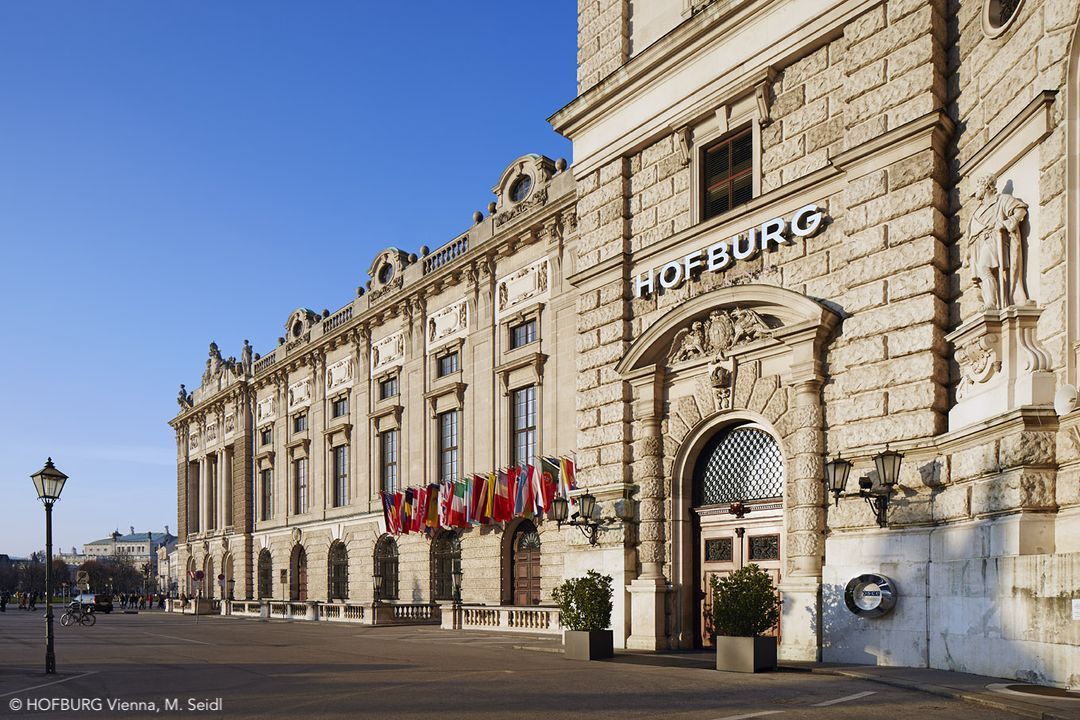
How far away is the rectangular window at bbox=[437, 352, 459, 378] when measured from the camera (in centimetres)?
4066

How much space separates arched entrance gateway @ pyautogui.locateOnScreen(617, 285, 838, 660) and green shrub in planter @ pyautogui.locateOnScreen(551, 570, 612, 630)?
5.91ft

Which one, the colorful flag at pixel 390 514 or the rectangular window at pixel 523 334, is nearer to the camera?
the rectangular window at pixel 523 334

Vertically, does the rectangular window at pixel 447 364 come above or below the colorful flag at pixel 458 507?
above

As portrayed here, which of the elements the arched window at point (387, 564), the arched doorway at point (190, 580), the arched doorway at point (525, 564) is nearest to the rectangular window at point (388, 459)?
the arched window at point (387, 564)

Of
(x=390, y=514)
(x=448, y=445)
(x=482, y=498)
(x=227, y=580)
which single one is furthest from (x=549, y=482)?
(x=227, y=580)

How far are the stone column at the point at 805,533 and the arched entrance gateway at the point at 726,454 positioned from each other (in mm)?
22

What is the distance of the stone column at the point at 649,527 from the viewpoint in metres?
23.6

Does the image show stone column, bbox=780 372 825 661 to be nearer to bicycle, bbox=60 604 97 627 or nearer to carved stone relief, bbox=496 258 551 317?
carved stone relief, bbox=496 258 551 317

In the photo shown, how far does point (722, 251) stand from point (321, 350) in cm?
3255

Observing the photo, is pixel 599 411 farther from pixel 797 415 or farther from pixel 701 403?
pixel 797 415

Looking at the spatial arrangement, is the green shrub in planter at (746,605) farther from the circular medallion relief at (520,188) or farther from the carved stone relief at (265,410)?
the carved stone relief at (265,410)

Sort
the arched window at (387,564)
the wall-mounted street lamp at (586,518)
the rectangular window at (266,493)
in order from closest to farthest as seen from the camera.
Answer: the wall-mounted street lamp at (586,518) < the arched window at (387,564) < the rectangular window at (266,493)

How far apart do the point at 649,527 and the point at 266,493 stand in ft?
130

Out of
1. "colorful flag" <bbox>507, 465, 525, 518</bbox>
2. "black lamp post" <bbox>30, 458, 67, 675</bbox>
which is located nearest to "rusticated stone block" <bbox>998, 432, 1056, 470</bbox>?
"black lamp post" <bbox>30, 458, 67, 675</bbox>
